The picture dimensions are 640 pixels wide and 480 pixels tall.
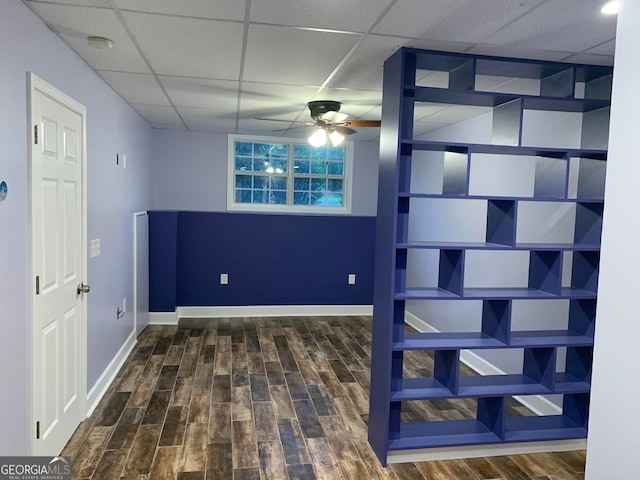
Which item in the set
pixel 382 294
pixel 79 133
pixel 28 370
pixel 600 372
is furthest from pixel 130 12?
pixel 600 372

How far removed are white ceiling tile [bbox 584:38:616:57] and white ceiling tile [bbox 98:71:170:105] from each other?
8.98 feet

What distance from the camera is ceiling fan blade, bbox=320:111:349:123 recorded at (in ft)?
12.3

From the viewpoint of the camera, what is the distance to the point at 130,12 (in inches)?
84.4

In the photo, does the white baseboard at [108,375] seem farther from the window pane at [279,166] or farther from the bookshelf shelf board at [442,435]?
the window pane at [279,166]

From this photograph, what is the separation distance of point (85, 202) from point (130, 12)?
1.29 meters

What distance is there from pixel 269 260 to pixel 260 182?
1.08m

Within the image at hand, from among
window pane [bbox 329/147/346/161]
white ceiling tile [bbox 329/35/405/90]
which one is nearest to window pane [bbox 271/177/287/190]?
window pane [bbox 329/147/346/161]

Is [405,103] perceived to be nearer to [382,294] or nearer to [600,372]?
[382,294]

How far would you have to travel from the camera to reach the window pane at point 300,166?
6.36 m

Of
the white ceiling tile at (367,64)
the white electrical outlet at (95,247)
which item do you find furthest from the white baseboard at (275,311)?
the white ceiling tile at (367,64)

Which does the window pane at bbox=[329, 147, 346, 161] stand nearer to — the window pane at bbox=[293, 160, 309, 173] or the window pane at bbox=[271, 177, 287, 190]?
the window pane at bbox=[293, 160, 309, 173]

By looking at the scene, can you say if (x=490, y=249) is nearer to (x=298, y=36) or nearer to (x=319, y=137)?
(x=298, y=36)

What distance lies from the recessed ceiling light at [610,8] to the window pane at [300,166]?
457 cm

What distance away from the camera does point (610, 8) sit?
199 cm
